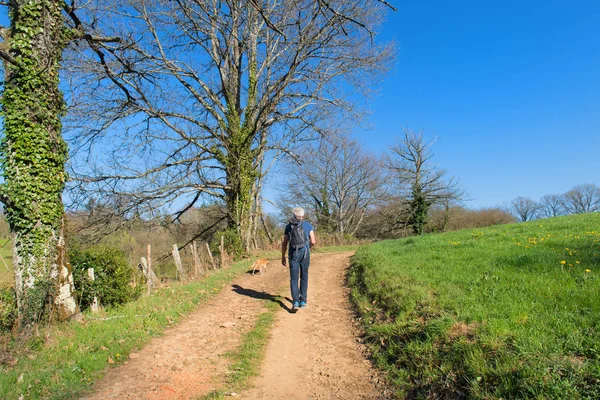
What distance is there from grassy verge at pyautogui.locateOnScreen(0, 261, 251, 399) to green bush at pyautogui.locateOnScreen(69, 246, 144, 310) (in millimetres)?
540

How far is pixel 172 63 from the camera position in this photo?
15906 millimetres

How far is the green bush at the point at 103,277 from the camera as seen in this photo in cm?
724

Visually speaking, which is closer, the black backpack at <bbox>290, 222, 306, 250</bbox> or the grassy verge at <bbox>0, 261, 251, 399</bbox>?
the grassy verge at <bbox>0, 261, 251, 399</bbox>

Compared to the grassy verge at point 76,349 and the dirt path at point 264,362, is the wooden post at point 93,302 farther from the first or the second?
the dirt path at point 264,362

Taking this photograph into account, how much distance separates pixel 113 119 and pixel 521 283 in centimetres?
1540

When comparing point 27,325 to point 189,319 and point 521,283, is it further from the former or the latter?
point 521,283

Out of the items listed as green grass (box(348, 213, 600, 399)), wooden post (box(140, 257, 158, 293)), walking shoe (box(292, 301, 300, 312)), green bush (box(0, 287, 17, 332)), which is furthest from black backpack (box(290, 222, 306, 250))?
green bush (box(0, 287, 17, 332))

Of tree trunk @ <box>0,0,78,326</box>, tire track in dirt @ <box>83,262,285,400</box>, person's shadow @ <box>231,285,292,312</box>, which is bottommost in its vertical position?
tire track in dirt @ <box>83,262,285,400</box>

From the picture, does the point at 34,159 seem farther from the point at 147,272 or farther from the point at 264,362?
the point at 264,362

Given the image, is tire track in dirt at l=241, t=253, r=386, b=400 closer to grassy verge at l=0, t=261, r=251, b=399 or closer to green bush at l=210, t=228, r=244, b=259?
grassy verge at l=0, t=261, r=251, b=399

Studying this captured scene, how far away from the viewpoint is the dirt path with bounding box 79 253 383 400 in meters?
3.98

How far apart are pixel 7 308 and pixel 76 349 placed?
5.55ft

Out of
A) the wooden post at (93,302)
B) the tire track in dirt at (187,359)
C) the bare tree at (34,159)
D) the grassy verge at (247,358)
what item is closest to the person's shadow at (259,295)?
the tire track in dirt at (187,359)

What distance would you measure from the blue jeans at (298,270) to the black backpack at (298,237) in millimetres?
120
